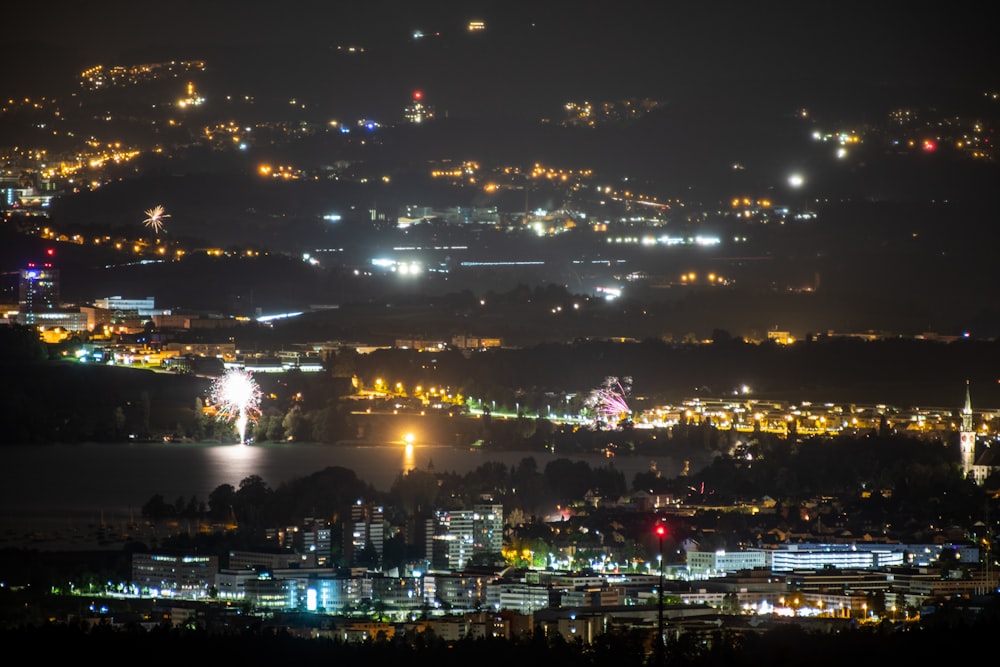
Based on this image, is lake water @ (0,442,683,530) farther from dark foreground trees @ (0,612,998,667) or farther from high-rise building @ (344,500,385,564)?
dark foreground trees @ (0,612,998,667)

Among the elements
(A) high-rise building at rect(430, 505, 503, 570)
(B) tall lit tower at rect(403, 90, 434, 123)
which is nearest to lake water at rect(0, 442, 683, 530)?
(A) high-rise building at rect(430, 505, 503, 570)

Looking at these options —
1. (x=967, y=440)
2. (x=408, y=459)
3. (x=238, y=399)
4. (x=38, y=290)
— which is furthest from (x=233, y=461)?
(x=38, y=290)

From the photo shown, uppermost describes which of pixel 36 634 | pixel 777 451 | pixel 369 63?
pixel 369 63

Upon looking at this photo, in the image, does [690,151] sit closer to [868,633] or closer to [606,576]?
[606,576]

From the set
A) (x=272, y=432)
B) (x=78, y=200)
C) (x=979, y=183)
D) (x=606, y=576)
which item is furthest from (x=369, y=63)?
(x=606, y=576)

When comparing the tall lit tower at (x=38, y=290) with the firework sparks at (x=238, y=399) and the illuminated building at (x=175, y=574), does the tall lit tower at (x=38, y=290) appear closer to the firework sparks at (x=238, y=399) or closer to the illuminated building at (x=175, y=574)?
the firework sparks at (x=238, y=399)

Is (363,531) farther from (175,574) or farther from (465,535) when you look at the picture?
(175,574)
